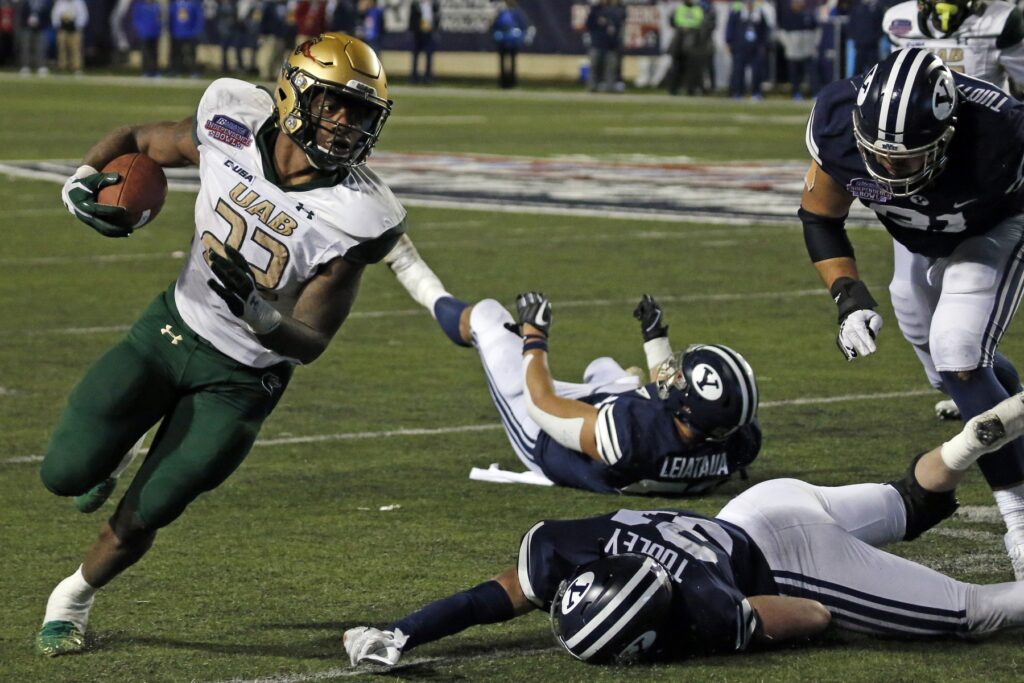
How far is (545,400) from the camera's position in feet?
21.7

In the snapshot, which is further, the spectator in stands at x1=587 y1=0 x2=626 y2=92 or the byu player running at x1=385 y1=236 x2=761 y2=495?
the spectator in stands at x1=587 y1=0 x2=626 y2=92

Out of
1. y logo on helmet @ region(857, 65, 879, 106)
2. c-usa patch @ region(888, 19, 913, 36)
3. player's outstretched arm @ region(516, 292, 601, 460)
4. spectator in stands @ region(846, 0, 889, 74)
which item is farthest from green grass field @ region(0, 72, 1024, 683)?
spectator in stands @ region(846, 0, 889, 74)

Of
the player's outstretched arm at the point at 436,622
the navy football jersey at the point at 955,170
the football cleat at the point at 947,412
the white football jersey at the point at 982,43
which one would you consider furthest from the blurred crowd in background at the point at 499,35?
the player's outstretched arm at the point at 436,622

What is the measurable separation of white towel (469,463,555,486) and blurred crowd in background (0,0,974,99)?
21556 millimetres

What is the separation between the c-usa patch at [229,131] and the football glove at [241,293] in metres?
0.74

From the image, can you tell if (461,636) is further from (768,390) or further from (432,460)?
(768,390)

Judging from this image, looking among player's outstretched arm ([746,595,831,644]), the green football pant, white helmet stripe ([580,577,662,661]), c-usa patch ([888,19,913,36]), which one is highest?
c-usa patch ([888,19,913,36])

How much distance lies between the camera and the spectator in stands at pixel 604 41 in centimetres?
3309

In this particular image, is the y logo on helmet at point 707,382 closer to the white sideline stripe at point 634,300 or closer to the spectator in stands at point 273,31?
the white sideline stripe at point 634,300

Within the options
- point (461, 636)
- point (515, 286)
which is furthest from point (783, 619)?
point (515, 286)

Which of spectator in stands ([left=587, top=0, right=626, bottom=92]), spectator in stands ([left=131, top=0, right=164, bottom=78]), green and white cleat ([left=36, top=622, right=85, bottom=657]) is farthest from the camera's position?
spectator in stands ([left=131, top=0, right=164, bottom=78])

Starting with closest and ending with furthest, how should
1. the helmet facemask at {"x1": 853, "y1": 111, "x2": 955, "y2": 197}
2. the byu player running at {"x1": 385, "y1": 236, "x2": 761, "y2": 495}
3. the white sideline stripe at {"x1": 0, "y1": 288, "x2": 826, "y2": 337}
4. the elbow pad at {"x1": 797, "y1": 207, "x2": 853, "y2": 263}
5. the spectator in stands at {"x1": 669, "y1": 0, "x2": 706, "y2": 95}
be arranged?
the helmet facemask at {"x1": 853, "y1": 111, "x2": 955, "y2": 197} < the elbow pad at {"x1": 797, "y1": 207, "x2": 853, "y2": 263} < the byu player running at {"x1": 385, "y1": 236, "x2": 761, "y2": 495} < the white sideline stripe at {"x1": 0, "y1": 288, "x2": 826, "y2": 337} < the spectator in stands at {"x1": 669, "y1": 0, "x2": 706, "y2": 95}

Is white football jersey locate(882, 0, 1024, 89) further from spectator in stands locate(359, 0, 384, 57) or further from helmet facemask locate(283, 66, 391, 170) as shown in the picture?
spectator in stands locate(359, 0, 384, 57)

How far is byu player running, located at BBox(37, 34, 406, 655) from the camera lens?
193 inches
